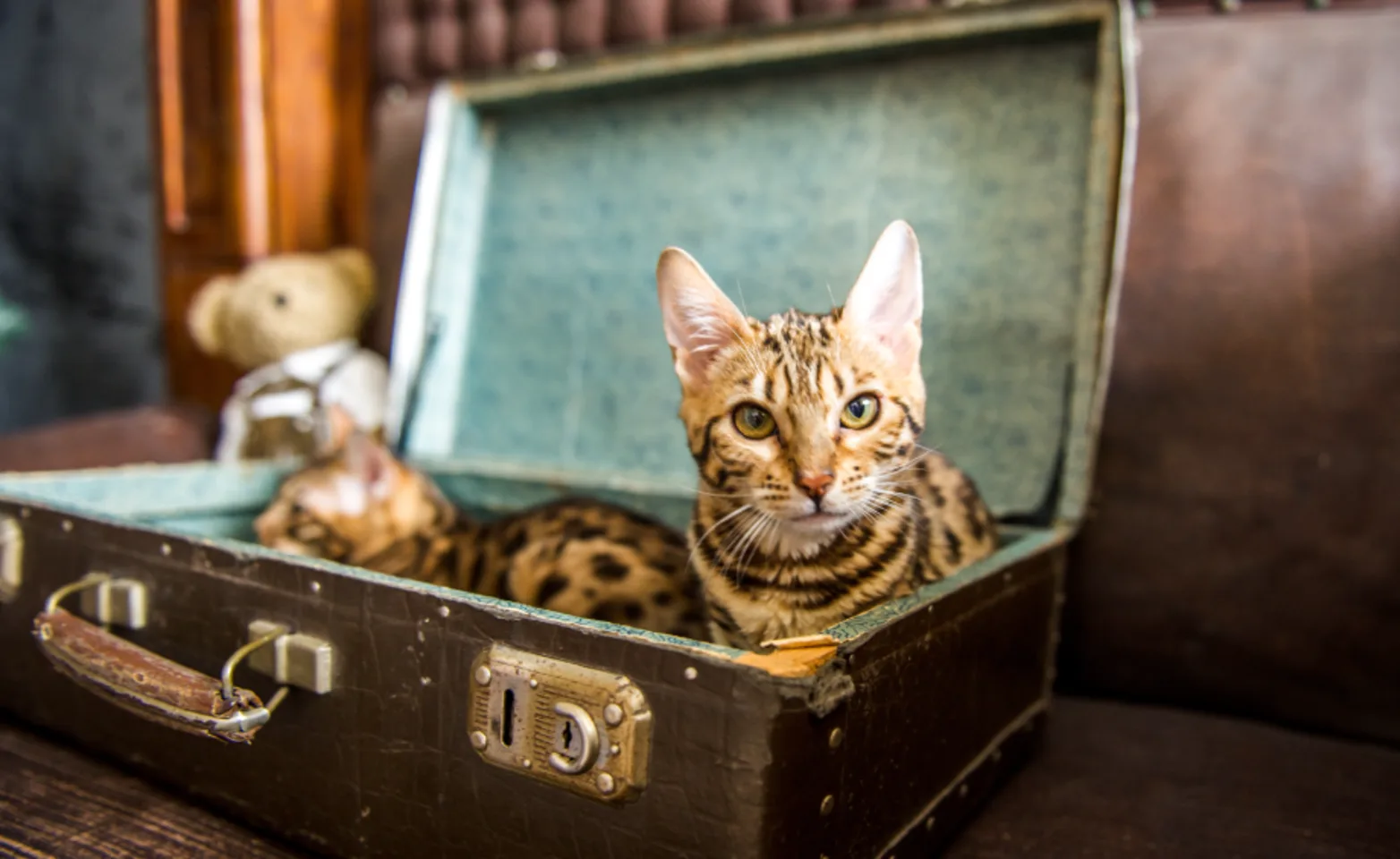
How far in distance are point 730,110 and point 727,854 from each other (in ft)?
3.89

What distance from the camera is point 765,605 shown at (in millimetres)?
769

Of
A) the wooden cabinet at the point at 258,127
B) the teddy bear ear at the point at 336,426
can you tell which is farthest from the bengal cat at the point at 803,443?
the wooden cabinet at the point at 258,127

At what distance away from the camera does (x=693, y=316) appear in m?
0.79

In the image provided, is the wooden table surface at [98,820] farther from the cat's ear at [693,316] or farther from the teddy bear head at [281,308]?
the teddy bear head at [281,308]

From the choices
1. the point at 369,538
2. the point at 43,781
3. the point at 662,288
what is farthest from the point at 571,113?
the point at 43,781

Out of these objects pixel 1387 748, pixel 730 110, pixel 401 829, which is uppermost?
pixel 730 110

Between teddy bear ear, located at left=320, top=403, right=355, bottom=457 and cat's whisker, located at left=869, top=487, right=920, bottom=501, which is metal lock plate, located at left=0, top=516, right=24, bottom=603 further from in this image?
cat's whisker, located at left=869, top=487, right=920, bottom=501

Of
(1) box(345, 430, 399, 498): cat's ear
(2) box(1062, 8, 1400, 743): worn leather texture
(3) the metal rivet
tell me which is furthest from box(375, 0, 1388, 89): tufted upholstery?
(3) the metal rivet

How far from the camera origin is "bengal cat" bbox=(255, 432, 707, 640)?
984mm

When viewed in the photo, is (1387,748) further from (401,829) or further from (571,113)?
(571,113)

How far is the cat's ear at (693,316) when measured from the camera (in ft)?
2.49

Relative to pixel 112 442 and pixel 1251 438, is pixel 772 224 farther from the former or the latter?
pixel 112 442

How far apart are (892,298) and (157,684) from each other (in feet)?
2.26

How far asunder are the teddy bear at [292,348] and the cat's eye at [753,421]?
1.07m
